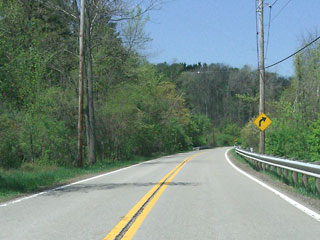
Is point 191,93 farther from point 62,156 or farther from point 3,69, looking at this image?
point 3,69

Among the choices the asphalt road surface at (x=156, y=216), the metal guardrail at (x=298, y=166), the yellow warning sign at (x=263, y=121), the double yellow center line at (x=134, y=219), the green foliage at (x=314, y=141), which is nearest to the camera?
the double yellow center line at (x=134, y=219)

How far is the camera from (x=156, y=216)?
6.98 metres

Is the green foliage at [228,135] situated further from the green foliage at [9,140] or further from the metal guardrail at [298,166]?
the metal guardrail at [298,166]

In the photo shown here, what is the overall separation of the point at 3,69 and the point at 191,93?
293ft

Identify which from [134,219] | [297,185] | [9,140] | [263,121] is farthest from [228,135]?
[134,219]

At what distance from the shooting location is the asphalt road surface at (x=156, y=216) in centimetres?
570

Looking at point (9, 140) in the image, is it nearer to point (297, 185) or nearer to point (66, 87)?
point (66, 87)

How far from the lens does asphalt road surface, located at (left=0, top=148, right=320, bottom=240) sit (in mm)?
5699

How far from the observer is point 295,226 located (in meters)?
6.18

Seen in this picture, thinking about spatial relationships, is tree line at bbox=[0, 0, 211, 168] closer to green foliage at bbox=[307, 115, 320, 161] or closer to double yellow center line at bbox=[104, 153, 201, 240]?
double yellow center line at bbox=[104, 153, 201, 240]

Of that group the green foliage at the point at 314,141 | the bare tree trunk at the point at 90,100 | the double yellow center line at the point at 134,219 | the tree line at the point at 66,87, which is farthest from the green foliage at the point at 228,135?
the double yellow center line at the point at 134,219

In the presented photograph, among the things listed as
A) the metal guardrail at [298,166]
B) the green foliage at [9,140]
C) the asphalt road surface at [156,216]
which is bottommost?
the asphalt road surface at [156,216]

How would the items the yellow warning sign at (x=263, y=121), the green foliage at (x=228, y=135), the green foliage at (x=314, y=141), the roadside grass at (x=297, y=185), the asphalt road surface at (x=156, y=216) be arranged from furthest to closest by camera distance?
the green foliage at (x=228, y=135) < the green foliage at (x=314, y=141) < the yellow warning sign at (x=263, y=121) < the roadside grass at (x=297, y=185) < the asphalt road surface at (x=156, y=216)

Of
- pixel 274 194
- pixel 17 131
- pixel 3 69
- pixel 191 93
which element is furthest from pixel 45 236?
pixel 191 93
